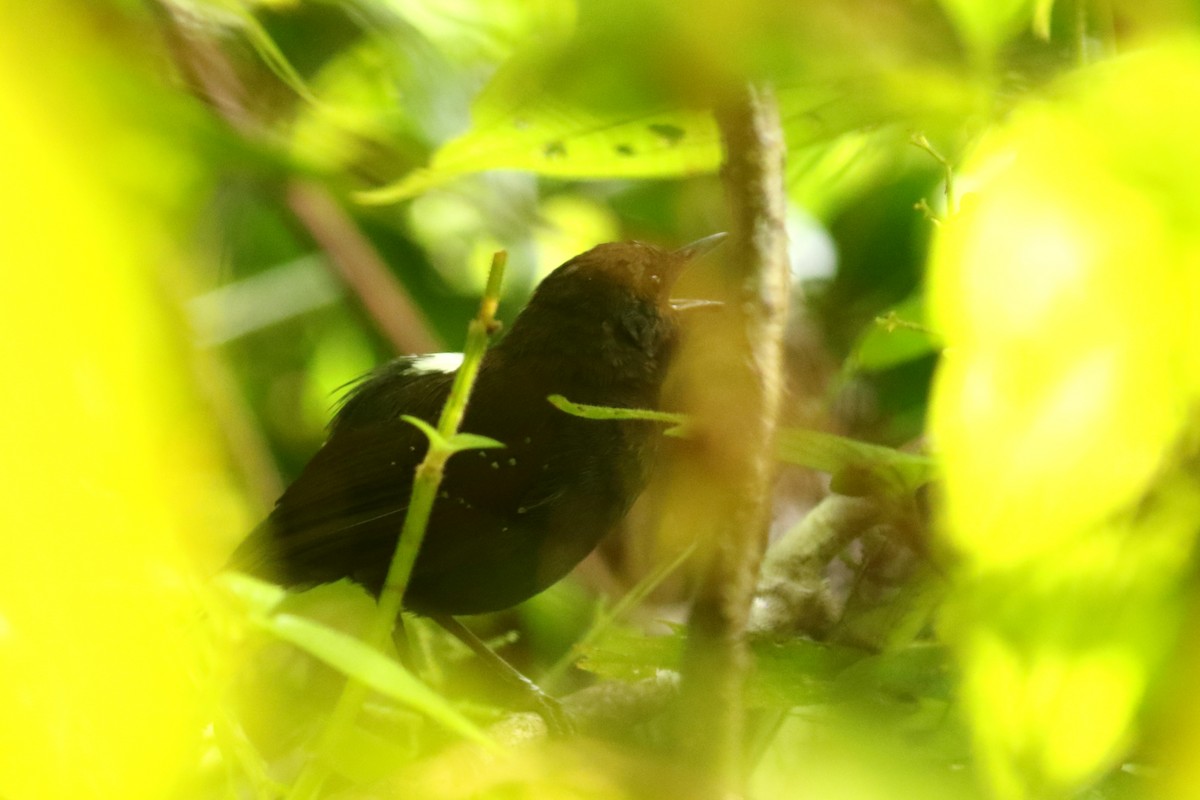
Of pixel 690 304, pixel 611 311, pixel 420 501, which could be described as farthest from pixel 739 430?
pixel 611 311

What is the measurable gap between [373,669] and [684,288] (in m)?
0.64

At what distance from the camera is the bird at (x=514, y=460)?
0.83 metres

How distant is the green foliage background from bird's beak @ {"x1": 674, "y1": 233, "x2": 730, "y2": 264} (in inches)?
1.7

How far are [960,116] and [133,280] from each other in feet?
1.37

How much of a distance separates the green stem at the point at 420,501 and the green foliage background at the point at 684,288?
0.05 m

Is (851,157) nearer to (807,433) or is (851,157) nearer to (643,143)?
(643,143)

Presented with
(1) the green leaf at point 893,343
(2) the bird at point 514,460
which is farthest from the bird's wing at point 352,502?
(1) the green leaf at point 893,343

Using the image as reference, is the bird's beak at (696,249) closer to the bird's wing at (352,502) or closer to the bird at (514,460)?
the bird at (514,460)

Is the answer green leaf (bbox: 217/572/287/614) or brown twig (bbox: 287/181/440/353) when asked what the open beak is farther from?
green leaf (bbox: 217/572/287/614)

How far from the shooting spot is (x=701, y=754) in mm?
520

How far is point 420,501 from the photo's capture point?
48 cm

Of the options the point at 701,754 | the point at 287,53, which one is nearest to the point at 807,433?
the point at 701,754

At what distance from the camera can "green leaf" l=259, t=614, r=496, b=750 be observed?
33 cm

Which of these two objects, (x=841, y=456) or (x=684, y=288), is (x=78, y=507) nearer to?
(x=841, y=456)
